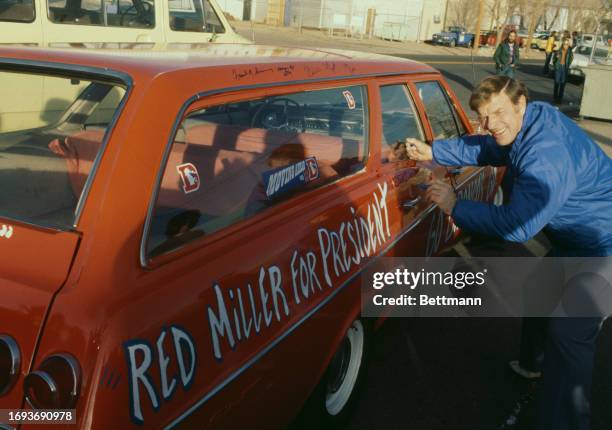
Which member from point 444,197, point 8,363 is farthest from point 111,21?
point 8,363

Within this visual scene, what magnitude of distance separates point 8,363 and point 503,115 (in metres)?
2.08

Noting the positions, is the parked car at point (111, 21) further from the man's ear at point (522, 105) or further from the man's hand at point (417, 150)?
the man's ear at point (522, 105)

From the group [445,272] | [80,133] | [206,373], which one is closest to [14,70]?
[80,133]

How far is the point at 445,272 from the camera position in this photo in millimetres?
3889

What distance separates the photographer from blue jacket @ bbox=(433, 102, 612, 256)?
2.38 metres

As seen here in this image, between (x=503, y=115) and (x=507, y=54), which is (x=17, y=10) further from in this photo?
(x=507, y=54)

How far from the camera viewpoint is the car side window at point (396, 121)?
3.09 m

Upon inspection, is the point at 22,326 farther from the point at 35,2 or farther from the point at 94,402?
the point at 35,2

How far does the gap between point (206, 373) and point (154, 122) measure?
732mm

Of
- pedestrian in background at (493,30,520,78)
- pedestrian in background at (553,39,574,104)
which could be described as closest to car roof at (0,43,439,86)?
pedestrian in background at (493,30,520,78)

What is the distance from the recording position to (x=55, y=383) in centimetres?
138

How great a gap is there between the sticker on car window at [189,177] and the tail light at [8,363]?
704 millimetres

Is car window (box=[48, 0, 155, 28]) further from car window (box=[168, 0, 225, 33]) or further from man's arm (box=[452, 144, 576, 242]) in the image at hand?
man's arm (box=[452, 144, 576, 242])

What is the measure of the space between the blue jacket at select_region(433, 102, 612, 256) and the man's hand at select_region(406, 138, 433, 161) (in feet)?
2.17
